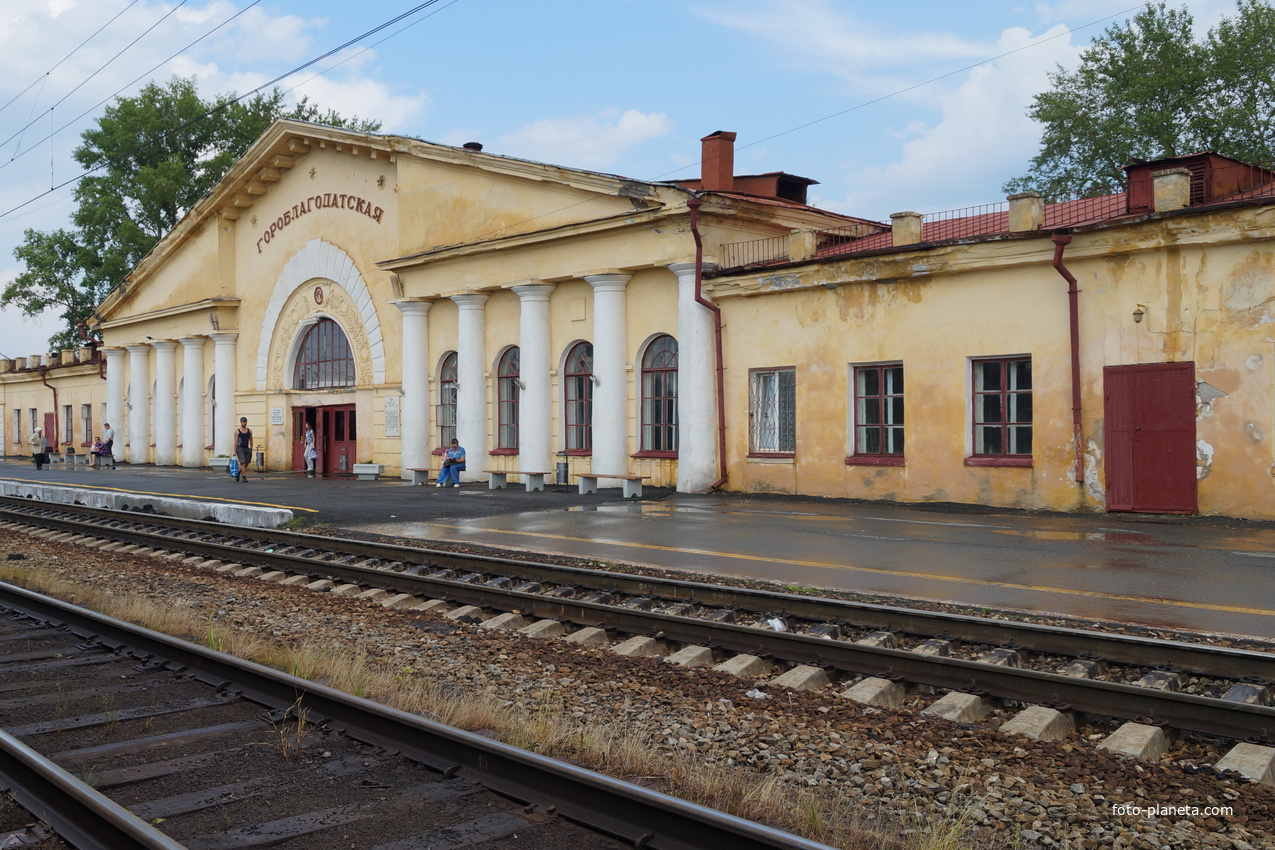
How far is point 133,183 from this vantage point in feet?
177

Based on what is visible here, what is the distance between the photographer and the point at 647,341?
72.0ft

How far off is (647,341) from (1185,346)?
32.9ft

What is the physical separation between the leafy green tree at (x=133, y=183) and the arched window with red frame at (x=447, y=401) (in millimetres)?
29417

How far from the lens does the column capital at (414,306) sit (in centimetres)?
2658

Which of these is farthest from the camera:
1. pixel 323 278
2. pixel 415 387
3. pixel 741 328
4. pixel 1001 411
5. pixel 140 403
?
pixel 140 403

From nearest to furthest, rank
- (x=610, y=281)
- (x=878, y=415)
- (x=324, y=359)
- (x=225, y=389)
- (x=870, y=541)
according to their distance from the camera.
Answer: (x=870, y=541)
(x=878, y=415)
(x=610, y=281)
(x=324, y=359)
(x=225, y=389)

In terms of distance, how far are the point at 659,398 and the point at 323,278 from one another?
1295 centimetres

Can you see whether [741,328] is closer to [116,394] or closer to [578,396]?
[578,396]

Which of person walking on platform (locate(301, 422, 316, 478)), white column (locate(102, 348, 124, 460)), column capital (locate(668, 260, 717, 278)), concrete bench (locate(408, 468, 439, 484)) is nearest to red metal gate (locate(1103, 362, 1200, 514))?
column capital (locate(668, 260, 717, 278))

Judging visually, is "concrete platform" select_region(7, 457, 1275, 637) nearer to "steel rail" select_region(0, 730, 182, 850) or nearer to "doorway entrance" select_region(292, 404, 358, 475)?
"steel rail" select_region(0, 730, 182, 850)

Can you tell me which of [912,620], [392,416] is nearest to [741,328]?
[392,416]

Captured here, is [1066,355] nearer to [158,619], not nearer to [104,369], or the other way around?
[158,619]

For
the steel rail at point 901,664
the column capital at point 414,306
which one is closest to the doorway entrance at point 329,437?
the column capital at point 414,306

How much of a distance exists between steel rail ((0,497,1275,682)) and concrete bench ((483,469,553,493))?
10235 mm
